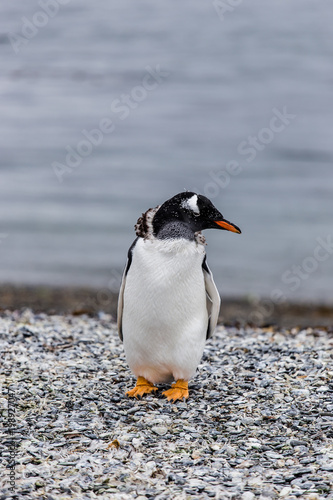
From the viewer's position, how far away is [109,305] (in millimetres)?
10711

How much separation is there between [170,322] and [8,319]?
367 centimetres

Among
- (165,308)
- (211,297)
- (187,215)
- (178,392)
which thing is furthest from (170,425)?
(187,215)

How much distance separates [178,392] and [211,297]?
84 cm

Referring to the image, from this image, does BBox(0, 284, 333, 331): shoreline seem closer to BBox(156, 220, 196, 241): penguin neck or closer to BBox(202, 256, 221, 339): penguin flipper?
BBox(202, 256, 221, 339): penguin flipper

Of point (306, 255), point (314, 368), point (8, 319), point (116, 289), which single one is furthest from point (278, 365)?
point (306, 255)

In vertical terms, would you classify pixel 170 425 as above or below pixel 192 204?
below

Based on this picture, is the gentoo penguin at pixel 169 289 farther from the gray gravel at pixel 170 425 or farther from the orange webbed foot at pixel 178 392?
the gray gravel at pixel 170 425

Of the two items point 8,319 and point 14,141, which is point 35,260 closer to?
point 8,319

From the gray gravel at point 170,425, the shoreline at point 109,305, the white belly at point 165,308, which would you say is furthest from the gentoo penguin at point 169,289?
the shoreline at point 109,305

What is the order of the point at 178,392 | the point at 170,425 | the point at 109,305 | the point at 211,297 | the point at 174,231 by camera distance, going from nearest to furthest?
the point at 170,425 → the point at 174,231 → the point at 178,392 → the point at 211,297 → the point at 109,305

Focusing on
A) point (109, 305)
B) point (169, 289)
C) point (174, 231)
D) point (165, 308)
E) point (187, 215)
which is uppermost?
point (187, 215)

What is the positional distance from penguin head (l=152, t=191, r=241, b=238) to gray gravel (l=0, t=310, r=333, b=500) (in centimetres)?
143

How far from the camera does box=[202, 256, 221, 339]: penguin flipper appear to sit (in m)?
5.77

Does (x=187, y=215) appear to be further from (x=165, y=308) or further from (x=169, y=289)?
(x=165, y=308)
